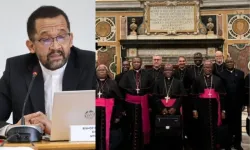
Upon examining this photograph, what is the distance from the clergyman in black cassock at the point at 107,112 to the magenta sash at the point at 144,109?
5cm

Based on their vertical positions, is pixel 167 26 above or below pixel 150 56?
above

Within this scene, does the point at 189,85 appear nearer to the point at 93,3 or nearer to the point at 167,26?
the point at 167,26

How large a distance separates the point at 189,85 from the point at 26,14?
0.84 meters

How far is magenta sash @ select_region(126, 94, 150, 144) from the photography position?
188 centimetres

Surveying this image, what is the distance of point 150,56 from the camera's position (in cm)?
180

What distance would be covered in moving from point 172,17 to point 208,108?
1.59 ft

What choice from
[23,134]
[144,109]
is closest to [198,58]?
[144,109]

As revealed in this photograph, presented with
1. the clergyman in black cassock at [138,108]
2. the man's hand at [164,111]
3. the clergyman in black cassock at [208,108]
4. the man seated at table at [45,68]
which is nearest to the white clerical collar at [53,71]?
the man seated at table at [45,68]

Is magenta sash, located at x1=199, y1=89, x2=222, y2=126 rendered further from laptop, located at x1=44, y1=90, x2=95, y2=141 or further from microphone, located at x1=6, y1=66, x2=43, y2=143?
microphone, located at x1=6, y1=66, x2=43, y2=143

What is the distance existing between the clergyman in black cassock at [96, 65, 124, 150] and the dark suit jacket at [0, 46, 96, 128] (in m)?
0.12

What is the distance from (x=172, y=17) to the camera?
1883 millimetres

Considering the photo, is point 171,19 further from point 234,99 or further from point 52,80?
point 52,80

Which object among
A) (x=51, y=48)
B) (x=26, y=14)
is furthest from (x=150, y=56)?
(x=26, y=14)

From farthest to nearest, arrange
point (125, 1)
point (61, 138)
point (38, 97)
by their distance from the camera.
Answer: point (125, 1) → point (38, 97) → point (61, 138)
